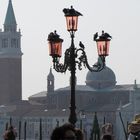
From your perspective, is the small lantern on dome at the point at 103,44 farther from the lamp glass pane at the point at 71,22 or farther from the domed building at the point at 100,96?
the domed building at the point at 100,96

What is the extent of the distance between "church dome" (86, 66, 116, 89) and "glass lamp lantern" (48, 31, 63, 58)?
93701 millimetres

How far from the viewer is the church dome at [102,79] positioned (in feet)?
361

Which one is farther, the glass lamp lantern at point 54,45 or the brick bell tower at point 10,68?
the brick bell tower at point 10,68

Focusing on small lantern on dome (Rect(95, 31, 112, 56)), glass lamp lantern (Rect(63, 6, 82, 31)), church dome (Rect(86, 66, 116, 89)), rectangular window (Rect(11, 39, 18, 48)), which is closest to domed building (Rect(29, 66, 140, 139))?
church dome (Rect(86, 66, 116, 89))

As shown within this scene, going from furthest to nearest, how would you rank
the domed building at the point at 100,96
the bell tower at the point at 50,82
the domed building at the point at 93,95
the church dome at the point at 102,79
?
the bell tower at the point at 50,82 < the domed building at the point at 93,95 < the church dome at the point at 102,79 < the domed building at the point at 100,96

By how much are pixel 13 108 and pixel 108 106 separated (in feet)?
37.7

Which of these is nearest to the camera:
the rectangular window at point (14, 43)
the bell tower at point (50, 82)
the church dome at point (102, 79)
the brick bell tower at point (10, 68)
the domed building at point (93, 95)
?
the church dome at point (102, 79)

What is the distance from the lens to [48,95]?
117938 mm

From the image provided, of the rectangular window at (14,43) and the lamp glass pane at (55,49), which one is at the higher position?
the rectangular window at (14,43)

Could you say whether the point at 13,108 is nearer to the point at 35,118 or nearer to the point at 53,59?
the point at 35,118

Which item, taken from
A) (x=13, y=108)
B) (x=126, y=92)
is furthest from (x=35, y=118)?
→ (x=126, y=92)

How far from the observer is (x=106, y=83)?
113 metres

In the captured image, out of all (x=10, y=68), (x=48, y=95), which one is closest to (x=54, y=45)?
(x=10, y=68)

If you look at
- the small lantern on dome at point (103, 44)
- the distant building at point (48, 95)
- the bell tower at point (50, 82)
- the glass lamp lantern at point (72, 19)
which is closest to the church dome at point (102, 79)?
the distant building at point (48, 95)
